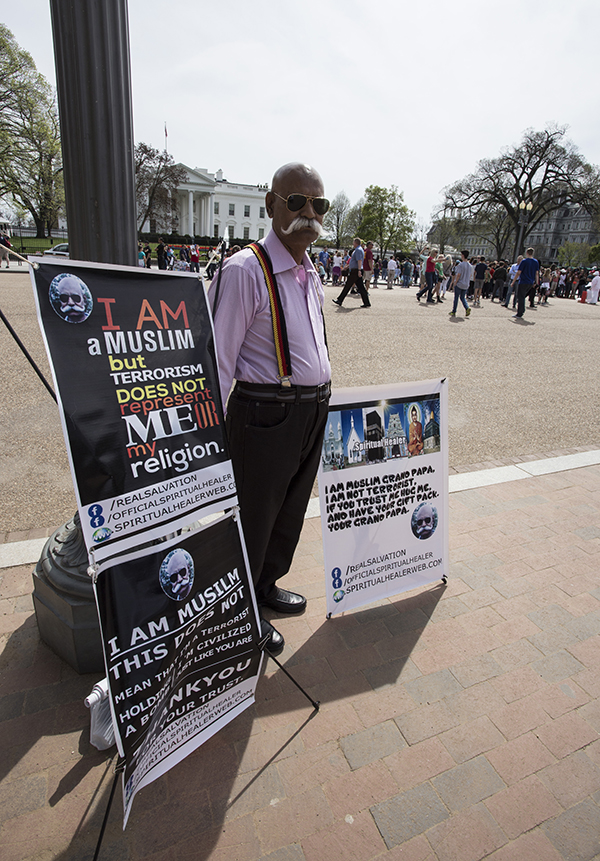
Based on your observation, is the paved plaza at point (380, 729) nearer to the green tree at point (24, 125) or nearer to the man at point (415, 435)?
the man at point (415, 435)

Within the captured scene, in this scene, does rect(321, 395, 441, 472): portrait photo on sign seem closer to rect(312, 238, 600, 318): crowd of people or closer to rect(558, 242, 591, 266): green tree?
rect(312, 238, 600, 318): crowd of people

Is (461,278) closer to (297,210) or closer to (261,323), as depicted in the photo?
(297,210)

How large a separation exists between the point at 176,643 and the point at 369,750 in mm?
962

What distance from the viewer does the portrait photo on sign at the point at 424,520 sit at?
2.85 m

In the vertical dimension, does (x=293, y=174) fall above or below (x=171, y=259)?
below

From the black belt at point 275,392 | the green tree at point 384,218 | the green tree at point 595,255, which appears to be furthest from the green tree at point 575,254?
the black belt at point 275,392

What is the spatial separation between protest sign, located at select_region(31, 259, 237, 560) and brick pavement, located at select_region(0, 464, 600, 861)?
101 cm

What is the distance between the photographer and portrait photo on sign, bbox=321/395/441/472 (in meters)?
2.52

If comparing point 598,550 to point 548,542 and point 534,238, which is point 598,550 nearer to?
point 548,542

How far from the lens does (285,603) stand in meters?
2.76

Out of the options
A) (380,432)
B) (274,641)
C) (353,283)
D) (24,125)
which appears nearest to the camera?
(274,641)

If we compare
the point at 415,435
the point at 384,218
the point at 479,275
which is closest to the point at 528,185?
the point at 384,218

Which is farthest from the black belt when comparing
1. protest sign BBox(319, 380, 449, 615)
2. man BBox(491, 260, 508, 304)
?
man BBox(491, 260, 508, 304)

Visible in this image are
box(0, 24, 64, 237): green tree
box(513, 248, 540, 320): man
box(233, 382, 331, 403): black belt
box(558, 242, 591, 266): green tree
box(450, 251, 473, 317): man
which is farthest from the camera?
box(558, 242, 591, 266): green tree
